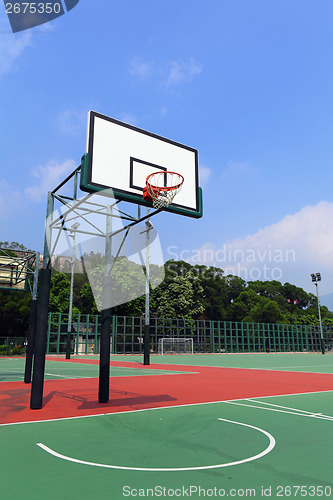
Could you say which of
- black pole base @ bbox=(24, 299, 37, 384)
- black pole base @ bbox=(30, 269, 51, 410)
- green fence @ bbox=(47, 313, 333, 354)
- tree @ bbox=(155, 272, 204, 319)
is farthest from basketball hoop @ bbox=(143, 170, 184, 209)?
tree @ bbox=(155, 272, 204, 319)

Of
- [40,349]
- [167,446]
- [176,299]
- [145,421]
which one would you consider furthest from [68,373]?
[176,299]

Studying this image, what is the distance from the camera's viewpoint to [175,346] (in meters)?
51.4

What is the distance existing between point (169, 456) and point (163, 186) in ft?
23.1

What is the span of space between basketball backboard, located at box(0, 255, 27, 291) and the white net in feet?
37.2

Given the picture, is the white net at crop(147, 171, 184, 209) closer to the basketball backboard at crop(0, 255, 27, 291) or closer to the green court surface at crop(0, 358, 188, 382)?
the green court surface at crop(0, 358, 188, 382)

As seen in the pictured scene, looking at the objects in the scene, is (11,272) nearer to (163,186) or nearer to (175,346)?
(163,186)

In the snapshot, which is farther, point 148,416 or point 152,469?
point 148,416

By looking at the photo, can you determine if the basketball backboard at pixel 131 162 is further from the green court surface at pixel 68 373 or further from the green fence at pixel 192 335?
the green fence at pixel 192 335

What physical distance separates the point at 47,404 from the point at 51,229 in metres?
4.70

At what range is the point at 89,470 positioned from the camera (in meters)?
5.04

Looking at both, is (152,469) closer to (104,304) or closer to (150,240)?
(104,304)

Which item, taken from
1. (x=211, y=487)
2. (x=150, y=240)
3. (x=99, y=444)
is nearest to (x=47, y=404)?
(x=99, y=444)

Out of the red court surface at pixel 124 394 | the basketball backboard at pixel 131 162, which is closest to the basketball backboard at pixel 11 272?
the red court surface at pixel 124 394

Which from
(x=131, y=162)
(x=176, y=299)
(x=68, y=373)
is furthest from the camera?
(x=176, y=299)
